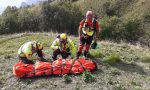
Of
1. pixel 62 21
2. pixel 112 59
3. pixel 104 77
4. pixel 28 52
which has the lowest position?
pixel 62 21

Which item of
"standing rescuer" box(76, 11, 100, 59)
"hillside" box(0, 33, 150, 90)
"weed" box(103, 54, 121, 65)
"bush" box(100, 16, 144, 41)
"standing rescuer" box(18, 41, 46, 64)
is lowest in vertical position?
"bush" box(100, 16, 144, 41)

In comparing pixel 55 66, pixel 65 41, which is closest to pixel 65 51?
pixel 65 41

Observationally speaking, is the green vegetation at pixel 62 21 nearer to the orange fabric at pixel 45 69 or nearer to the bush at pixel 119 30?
the bush at pixel 119 30

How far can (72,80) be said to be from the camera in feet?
39.3

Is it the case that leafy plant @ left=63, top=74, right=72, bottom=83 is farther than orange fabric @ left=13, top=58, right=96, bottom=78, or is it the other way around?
orange fabric @ left=13, top=58, right=96, bottom=78

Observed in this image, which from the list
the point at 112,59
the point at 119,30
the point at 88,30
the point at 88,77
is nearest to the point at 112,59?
the point at 112,59

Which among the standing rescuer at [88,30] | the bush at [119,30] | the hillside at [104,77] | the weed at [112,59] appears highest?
the standing rescuer at [88,30]

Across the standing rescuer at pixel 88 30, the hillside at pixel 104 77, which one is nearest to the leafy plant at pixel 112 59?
the hillside at pixel 104 77

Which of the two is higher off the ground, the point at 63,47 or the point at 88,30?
the point at 88,30

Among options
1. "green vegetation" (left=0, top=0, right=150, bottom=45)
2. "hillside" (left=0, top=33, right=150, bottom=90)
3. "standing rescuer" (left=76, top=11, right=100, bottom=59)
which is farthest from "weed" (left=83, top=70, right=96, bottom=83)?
"green vegetation" (left=0, top=0, right=150, bottom=45)

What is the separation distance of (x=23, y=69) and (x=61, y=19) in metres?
45.8

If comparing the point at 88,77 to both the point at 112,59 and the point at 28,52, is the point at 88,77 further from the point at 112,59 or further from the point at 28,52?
the point at 28,52

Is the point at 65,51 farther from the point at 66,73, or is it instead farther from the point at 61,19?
the point at 61,19

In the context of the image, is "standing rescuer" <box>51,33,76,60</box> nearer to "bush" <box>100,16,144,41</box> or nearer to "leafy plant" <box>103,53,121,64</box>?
"leafy plant" <box>103,53,121,64</box>
